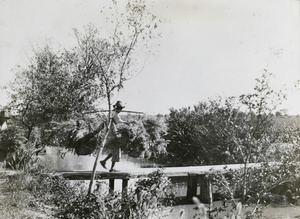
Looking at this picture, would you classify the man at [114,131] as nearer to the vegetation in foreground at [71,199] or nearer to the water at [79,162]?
the vegetation in foreground at [71,199]

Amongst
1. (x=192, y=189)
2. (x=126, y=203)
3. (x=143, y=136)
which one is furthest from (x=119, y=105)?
(x=192, y=189)

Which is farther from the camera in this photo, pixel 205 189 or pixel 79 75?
pixel 205 189

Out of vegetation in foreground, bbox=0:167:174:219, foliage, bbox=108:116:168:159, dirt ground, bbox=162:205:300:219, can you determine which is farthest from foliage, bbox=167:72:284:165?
vegetation in foreground, bbox=0:167:174:219

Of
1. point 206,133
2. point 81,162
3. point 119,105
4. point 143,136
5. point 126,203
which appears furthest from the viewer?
point 206,133

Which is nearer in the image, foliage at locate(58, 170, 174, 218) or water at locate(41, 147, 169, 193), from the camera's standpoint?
foliage at locate(58, 170, 174, 218)

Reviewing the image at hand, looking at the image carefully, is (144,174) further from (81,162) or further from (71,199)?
(81,162)

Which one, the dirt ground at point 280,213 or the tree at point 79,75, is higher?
the tree at point 79,75

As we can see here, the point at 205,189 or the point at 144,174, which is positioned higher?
the point at 144,174

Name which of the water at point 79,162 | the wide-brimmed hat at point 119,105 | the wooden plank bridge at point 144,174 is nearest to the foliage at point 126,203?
the wooden plank bridge at point 144,174

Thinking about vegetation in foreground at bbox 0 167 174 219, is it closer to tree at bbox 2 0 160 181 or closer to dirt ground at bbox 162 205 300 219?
tree at bbox 2 0 160 181

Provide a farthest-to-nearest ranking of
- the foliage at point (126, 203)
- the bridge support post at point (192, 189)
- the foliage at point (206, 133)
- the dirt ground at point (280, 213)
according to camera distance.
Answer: the bridge support post at point (192, 189) < the foliage at point (206, 133) < the dirt ground at point (280, 213) < the foliage at point (126, 203)

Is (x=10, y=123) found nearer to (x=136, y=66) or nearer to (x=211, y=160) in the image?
(x=136, y=66)

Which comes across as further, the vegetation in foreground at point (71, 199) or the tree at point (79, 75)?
the tree at point (79, 75)

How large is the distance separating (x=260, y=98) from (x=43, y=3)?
2534 mm
